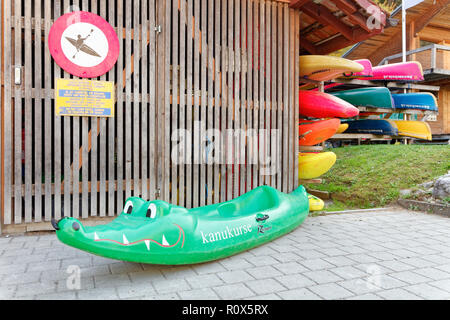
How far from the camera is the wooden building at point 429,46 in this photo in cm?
1370

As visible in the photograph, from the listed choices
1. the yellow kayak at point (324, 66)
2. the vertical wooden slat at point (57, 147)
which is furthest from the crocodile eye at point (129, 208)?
the yellow kayak at point (324, 66)

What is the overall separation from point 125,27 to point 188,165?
91.1 inches

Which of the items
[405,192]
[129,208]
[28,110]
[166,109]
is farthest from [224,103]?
[405,192]

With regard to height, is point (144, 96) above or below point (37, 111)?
above

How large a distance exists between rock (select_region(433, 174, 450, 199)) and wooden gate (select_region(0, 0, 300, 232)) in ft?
9.24

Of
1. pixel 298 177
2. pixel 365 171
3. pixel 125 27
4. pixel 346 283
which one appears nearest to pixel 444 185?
pixel 365 171

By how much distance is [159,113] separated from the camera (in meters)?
5.03

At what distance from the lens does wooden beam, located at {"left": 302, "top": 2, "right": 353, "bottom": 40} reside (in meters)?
6.14

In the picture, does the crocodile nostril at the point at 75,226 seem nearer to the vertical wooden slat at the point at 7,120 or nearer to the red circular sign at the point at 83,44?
the vertical wooden slat at the point at 7,120

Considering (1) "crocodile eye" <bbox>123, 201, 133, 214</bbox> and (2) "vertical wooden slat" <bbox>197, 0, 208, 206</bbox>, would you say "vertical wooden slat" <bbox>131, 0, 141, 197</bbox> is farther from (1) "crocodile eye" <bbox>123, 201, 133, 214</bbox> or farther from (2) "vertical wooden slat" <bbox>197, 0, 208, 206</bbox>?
(1) "crocodile eye" <bbox>123, 201, 133, 214</bbox>

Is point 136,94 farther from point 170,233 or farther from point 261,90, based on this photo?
point 170,233

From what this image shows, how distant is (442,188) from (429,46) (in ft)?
33.7

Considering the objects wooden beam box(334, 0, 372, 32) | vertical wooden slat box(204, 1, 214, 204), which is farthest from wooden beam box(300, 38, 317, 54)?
vertical wooden slat box(204, 1, 214, 204)

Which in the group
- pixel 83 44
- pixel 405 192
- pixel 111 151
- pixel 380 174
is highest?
pixel 83 44
